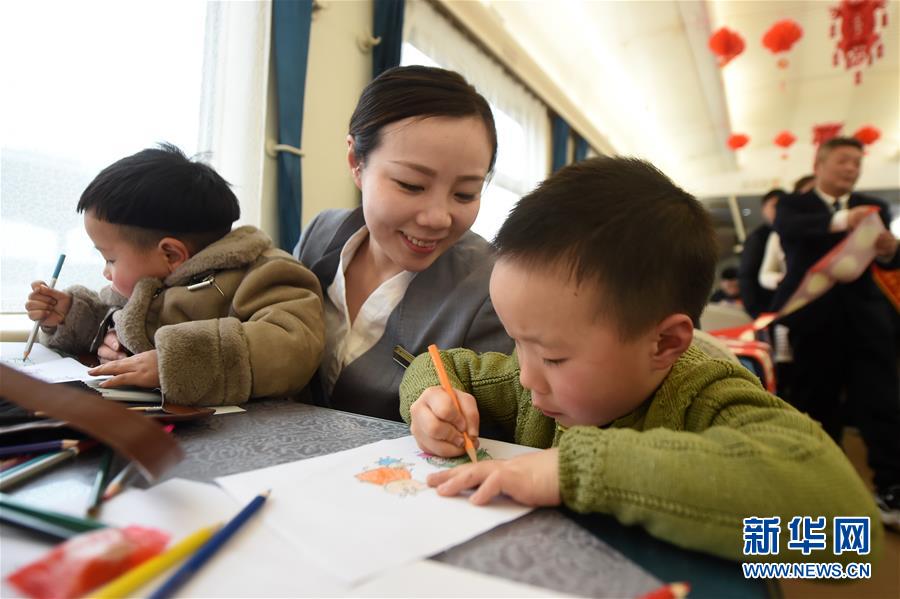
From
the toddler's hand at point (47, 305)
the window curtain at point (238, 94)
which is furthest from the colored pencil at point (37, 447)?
the window curtain at point (238, 94)

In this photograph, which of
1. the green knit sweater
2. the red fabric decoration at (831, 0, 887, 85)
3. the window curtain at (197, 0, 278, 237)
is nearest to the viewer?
the green knit sweater

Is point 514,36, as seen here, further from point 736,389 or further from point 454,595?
point 454,595

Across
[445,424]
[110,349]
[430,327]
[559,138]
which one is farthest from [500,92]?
[445,424]

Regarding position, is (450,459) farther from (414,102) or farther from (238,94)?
(238,94)

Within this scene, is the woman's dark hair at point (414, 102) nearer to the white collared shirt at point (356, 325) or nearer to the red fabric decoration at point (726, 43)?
the white collared shirt at point (356, 325)

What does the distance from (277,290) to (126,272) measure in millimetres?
325

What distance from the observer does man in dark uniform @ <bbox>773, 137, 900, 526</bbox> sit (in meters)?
2.13

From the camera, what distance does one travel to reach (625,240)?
1.87 ft

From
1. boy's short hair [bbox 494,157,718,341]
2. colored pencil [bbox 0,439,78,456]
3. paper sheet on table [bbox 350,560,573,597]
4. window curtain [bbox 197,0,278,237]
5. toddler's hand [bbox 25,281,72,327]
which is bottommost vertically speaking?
paper sheet on table [bbox 350,560,573,597]

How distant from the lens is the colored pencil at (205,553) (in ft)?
1.05

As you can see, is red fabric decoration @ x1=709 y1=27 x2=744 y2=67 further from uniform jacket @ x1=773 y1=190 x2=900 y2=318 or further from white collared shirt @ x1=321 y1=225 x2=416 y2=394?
white collared shirt @ x1=321 y1=225 x2=416 y2=394

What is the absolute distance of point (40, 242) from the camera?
1433 millimetres

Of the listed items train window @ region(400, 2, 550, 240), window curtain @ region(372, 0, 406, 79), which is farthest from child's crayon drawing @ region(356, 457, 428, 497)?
window curtain @ region(372, 0, 406, 79)

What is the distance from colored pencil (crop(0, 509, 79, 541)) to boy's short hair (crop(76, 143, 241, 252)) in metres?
0.76
